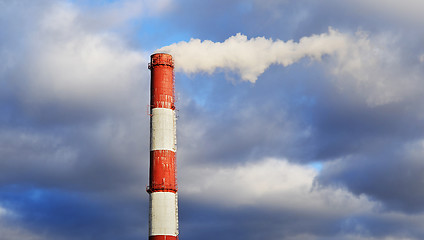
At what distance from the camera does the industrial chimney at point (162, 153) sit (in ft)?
222

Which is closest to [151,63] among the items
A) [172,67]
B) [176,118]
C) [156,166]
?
[172,67]

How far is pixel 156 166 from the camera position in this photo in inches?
2712

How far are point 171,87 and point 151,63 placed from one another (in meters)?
4.06

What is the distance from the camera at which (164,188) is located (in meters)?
68.4

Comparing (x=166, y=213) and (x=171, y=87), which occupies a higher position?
(x=171, y=87)

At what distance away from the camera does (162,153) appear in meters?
69.2

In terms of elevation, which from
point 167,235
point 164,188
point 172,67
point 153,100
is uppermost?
point 172,67

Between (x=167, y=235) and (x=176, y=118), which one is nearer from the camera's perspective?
(x=167, y=235)

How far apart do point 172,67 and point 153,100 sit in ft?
16.8

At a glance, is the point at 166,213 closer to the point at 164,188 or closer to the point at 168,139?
the point at 164,188

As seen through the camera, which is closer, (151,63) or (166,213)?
(166,213)

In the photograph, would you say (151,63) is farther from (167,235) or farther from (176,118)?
(167,235)

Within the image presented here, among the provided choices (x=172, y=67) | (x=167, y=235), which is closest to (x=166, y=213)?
(x=167, y=235)

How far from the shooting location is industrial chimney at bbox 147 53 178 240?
222ft
